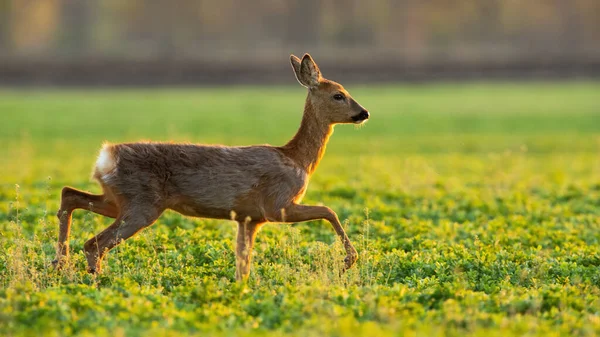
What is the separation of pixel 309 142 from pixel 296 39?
8817 cm

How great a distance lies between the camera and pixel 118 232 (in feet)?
28.8

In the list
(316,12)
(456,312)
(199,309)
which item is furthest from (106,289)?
(316,12)

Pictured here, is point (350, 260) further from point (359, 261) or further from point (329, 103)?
point (329, 103)

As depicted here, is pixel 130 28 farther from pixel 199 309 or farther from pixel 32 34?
pixel 199 309

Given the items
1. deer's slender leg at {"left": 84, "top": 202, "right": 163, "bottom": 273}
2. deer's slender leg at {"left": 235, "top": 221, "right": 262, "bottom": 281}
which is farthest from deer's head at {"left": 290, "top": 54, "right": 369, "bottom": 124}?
deer's slender leg at {"left": 84, "top": 202, "right": 163, "bottom": 273}

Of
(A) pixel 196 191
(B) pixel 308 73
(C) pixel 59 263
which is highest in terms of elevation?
(B) pixel 308 73

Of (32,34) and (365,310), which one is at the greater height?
(32,34)

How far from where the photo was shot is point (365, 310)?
7406 millimetres

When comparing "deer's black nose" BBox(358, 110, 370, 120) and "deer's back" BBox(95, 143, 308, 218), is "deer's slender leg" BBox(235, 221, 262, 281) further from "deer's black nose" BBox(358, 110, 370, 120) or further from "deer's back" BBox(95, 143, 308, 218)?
"deer's black nose" BBox(358, 110, 370, 120)

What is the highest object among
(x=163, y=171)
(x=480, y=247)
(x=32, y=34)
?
(x=32, y=34)

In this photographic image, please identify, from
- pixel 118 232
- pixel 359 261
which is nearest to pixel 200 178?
pixel 118 232

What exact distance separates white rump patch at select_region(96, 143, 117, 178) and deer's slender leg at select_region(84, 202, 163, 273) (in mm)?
428

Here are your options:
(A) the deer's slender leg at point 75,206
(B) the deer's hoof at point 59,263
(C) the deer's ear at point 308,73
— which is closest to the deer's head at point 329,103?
(C) the deer's ear at point 308,73

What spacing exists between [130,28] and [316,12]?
23.2 meters
